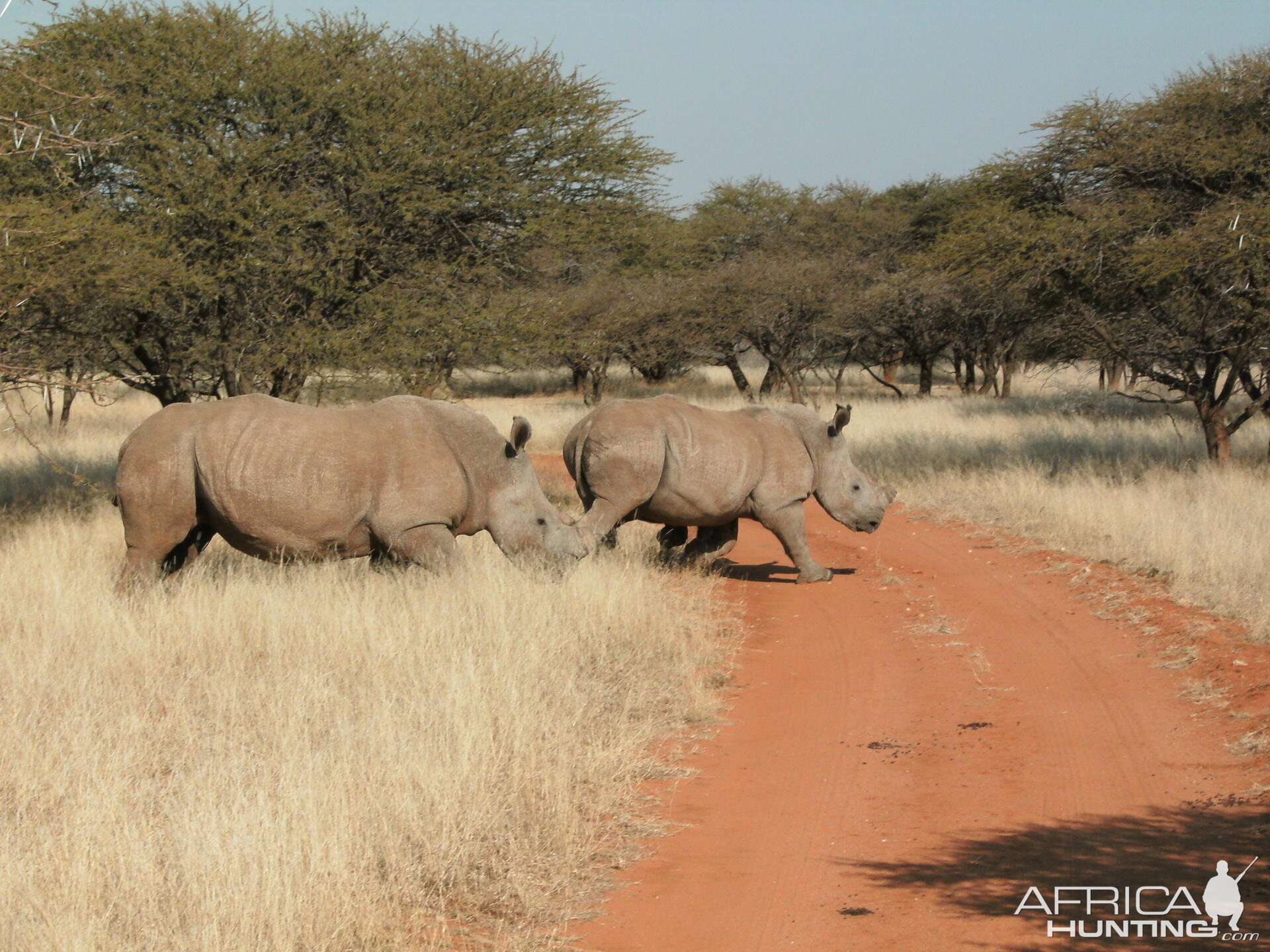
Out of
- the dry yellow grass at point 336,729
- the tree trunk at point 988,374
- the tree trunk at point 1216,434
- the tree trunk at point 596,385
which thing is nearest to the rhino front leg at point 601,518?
the dry yellow grass at point 336,729

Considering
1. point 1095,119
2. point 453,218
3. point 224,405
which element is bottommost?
point 224,405

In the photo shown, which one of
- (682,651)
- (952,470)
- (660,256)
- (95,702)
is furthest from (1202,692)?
(660,256)

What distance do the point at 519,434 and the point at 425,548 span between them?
43.4 inches

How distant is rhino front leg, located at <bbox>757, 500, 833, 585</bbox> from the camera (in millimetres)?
11047

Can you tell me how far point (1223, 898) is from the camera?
4273 millimetres

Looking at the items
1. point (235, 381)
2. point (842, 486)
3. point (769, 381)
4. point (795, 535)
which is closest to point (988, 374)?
point (769, 381)

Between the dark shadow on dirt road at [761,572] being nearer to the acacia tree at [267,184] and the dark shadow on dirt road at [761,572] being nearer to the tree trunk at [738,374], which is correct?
the acacia tree at [267,184]

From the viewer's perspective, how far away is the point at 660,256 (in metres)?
33.5

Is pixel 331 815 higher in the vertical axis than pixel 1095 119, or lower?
lower

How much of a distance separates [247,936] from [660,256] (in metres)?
30.8

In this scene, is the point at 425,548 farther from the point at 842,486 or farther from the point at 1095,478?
the point at 1095,478

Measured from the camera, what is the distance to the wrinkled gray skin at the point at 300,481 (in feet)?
26.3

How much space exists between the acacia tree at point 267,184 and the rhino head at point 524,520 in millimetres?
5002

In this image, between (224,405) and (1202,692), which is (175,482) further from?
(1202,692)
